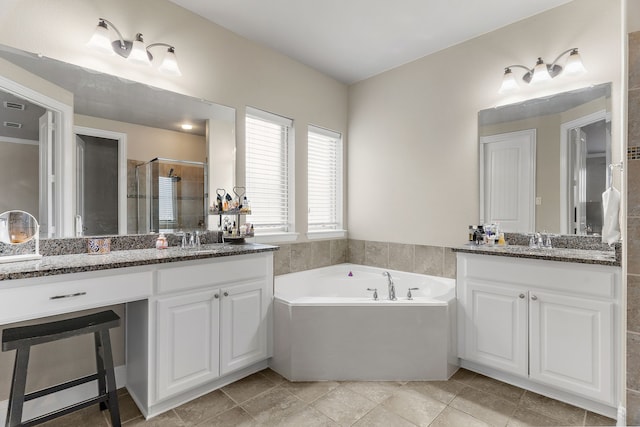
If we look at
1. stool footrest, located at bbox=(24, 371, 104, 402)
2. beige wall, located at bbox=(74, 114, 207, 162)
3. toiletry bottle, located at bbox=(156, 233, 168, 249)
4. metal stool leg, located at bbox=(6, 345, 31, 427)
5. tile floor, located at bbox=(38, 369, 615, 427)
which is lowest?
tile floor, located at bbox=(38, 369, 615, 427)

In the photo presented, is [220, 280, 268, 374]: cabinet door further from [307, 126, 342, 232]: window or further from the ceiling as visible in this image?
the ceiling

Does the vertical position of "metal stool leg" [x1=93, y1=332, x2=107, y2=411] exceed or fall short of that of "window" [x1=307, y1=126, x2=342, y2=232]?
it falls short

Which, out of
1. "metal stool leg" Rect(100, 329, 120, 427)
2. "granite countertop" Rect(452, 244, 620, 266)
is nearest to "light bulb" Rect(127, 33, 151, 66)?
"metal stool leg" Rect(100, 329, 120, 427)

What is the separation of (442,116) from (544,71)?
0.81 meters

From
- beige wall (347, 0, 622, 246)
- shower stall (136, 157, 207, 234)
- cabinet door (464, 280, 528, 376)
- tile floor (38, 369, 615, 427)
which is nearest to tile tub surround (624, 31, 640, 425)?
tile floor (38, 369, 615, 427)

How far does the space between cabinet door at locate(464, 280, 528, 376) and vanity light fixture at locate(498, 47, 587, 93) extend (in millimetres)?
1570

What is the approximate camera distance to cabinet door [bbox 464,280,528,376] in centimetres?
211

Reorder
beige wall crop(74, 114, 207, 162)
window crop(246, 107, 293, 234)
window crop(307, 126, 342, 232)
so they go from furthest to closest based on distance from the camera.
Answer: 1. window crop(307, 126, 342, 232)
2. window crop(246, 107, 293, 234)
3. beige wall crop(74, 114, 207, 162)

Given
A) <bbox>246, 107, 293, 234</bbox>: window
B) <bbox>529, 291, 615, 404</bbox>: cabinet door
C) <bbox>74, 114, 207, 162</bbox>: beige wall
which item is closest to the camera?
<bbox>529, 291, 615, 404</bbox>: cabinet door

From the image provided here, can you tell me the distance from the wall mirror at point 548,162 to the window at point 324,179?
153cm

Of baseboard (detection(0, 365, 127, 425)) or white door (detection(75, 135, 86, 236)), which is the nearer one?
baseboard (detection(0, 365, 127, 425))

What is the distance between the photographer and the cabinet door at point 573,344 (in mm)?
1826

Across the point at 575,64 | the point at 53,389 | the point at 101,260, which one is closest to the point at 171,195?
the point at 101,260

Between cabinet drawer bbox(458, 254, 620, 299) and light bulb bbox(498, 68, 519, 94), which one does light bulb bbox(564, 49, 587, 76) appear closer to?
light bulb bbox(498, 68, 519, 94)
